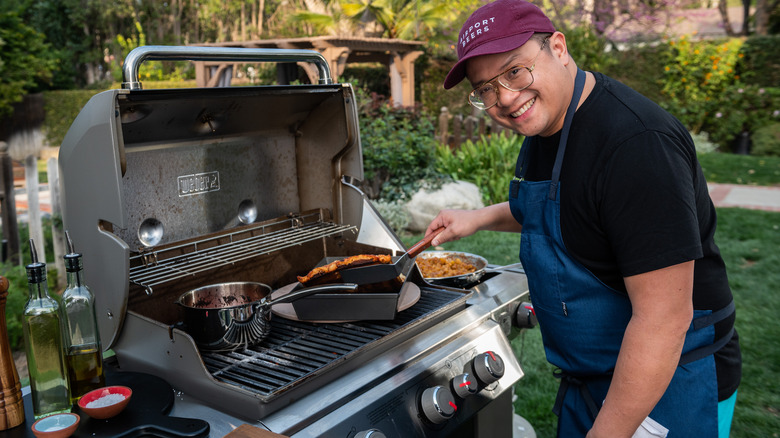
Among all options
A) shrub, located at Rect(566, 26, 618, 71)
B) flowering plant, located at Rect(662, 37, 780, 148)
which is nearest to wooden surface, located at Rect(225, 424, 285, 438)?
shrub, located at Rect(566, 26, 618, 71)

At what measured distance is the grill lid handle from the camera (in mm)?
1521

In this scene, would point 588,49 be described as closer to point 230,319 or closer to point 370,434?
point 230,319

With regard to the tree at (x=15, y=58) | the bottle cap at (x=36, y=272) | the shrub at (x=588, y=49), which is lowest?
the bottle cap at (x=36, y=272)

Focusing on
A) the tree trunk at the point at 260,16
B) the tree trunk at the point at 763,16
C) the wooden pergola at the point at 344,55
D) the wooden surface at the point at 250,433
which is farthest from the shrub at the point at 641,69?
the wooden surface at the point at 250,433

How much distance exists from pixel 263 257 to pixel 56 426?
0.95m

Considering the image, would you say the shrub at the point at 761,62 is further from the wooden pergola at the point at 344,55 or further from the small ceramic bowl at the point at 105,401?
the small ceramic bowl at the point at 105,401

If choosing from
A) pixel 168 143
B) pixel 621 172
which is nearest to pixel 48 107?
pixel 168 143

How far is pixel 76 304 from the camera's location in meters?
1.41

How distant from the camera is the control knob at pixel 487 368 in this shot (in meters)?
1.66

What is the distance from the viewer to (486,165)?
7.80 m

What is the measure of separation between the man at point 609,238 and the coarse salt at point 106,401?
3.44 ft

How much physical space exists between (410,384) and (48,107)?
1739 centimetres

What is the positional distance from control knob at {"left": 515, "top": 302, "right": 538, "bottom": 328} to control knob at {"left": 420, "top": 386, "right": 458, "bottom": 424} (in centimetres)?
61

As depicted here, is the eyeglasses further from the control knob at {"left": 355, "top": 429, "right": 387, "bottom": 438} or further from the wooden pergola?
the wooden pergola
